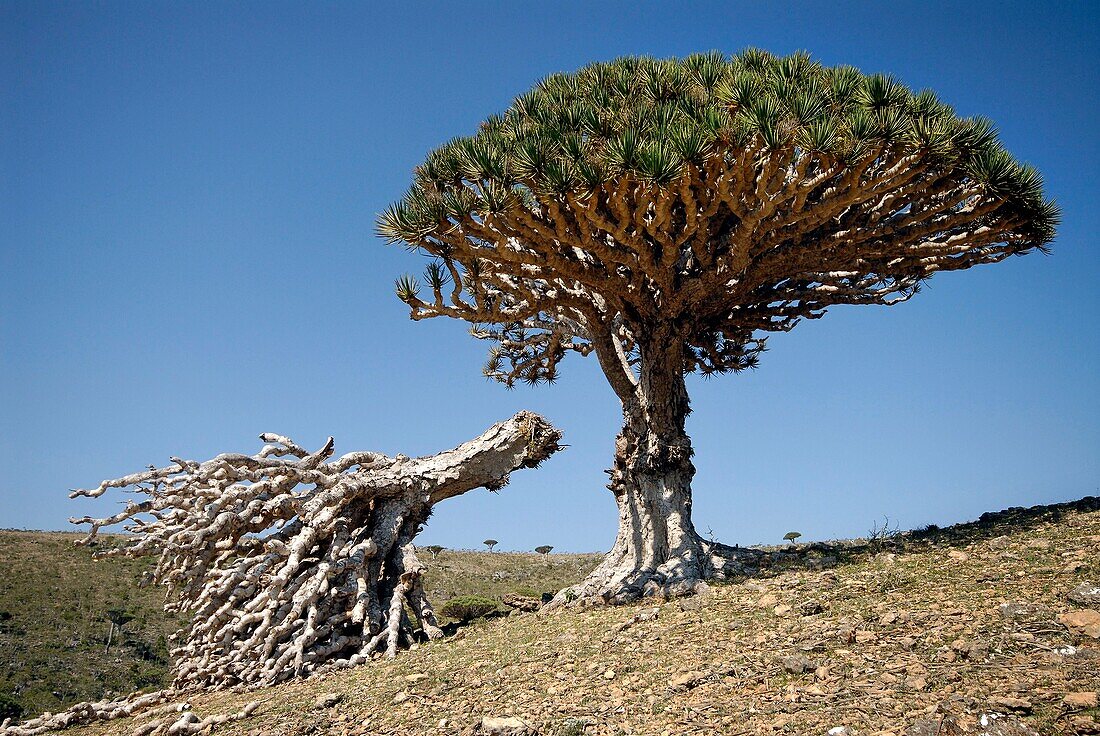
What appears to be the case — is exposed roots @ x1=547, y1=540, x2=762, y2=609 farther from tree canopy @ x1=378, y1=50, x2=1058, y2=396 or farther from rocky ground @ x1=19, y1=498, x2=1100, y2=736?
tree canopy @ x1=378, y1=50, x2=1058, y2=396

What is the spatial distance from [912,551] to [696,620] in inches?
134

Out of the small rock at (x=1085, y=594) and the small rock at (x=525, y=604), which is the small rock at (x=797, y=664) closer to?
the small rock at (x=1085, y=594)

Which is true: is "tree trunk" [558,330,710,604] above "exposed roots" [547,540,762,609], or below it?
above

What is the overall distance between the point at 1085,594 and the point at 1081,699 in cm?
206

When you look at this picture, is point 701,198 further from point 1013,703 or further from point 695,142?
point 1013,703

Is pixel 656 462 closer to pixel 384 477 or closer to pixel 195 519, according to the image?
pixel 384 477

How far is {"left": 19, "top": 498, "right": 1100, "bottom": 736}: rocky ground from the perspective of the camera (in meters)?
4.74

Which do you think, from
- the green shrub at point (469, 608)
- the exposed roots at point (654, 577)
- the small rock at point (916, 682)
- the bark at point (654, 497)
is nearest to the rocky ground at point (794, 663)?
the small rock at point (916, 682)

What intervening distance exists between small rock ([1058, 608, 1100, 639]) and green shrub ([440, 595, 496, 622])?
25.7ft

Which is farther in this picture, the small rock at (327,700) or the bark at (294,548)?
the bark at (294,548)

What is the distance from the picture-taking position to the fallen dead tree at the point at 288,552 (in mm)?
8953

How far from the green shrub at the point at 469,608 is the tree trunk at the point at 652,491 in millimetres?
2714

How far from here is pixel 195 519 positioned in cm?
967

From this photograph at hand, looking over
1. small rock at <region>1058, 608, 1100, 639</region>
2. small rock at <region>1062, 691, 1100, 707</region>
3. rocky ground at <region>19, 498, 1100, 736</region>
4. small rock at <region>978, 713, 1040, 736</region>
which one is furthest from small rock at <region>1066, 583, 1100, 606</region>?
small rock at <region>978, 713, 1040, 736</region>
